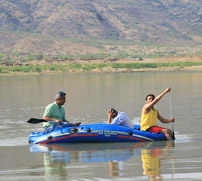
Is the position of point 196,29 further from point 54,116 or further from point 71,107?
point 54,116

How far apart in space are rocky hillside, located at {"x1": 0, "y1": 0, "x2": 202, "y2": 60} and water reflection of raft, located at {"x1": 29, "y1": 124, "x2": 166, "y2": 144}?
89870mm

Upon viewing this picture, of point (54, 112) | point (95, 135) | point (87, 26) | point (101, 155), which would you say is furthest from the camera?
point (87, 26)

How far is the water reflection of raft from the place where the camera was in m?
14.4

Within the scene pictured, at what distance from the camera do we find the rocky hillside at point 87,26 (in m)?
108

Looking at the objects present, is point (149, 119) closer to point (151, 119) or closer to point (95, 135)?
point (151, 119)

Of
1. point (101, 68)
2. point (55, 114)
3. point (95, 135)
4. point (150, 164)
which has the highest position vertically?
point (101, 68)

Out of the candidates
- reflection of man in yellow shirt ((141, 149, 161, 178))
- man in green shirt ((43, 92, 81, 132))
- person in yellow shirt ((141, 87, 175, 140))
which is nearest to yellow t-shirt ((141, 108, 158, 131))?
person in yellow shirt ((141, 87, 175, 140))

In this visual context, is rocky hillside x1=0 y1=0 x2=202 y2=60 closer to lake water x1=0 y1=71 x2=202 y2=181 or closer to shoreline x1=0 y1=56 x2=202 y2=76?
shoreline x1=0 y1=56 x2=202 y2=76

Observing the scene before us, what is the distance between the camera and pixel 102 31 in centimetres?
12188

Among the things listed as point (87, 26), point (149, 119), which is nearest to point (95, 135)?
point (149, 119)

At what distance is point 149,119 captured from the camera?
47.1 feet

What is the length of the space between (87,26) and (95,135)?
108644 millimetres

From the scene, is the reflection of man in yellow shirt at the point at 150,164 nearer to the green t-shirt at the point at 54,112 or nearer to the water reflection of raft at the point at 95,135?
the water reflection of raft at the point at 95,135

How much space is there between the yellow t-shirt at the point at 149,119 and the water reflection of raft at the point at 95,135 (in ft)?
0.57
